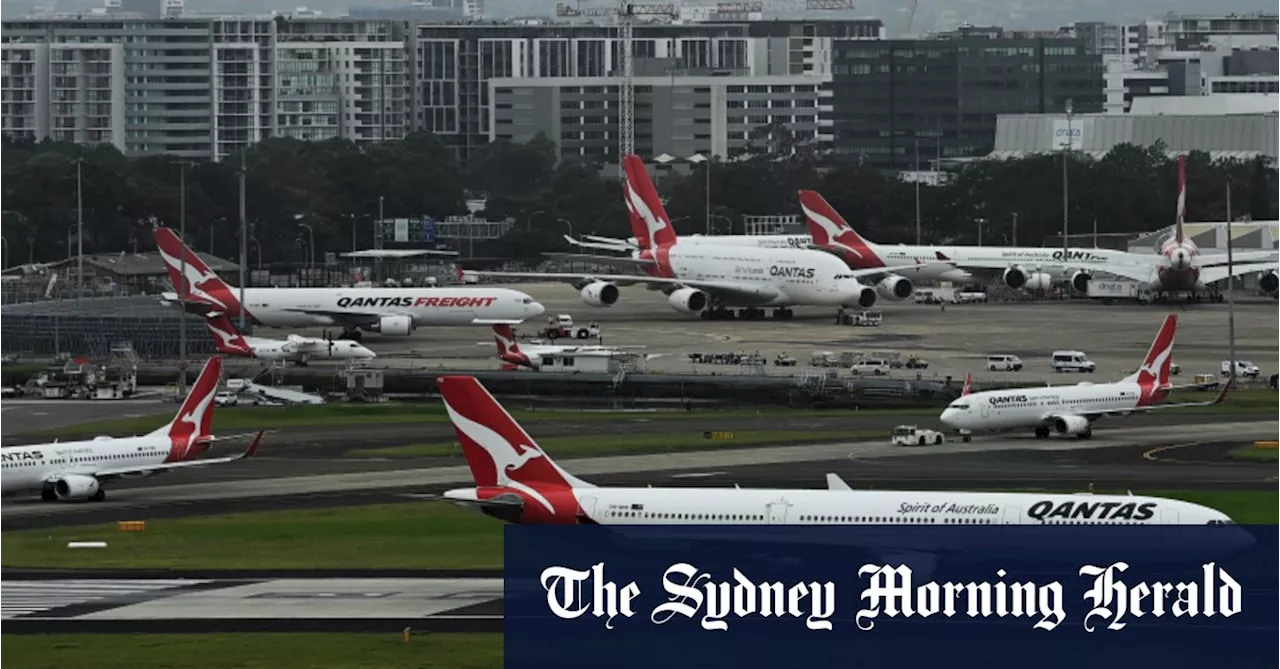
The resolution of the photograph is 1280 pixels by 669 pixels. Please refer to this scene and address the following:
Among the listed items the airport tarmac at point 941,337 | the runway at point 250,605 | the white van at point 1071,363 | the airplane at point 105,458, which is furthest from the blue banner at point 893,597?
the airport tarmac at point 941,337

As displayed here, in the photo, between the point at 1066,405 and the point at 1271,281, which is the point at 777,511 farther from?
the point at 1271,281

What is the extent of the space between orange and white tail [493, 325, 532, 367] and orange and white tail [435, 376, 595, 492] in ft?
229

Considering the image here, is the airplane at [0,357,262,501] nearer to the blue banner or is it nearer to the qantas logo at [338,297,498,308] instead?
Result: the blue banner

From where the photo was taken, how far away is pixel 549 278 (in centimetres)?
17050

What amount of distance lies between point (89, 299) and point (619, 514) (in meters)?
138

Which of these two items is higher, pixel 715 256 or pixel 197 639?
pixel 715 256

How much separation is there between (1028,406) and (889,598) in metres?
49.1

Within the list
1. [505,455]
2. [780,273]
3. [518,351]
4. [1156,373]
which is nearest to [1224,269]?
[780,273]

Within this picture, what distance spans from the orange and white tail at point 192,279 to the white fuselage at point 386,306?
1669mm

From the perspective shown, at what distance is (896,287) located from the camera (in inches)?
7156

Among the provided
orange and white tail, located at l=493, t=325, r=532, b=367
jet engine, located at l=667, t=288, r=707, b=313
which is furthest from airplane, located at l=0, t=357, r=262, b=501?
jet engine, located at l=667, t=288, r=707, b=313

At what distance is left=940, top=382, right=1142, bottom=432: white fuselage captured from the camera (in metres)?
106

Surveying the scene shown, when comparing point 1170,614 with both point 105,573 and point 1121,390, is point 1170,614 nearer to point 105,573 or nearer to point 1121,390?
point 105,573

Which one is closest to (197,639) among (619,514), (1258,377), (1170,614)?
(619,514)
